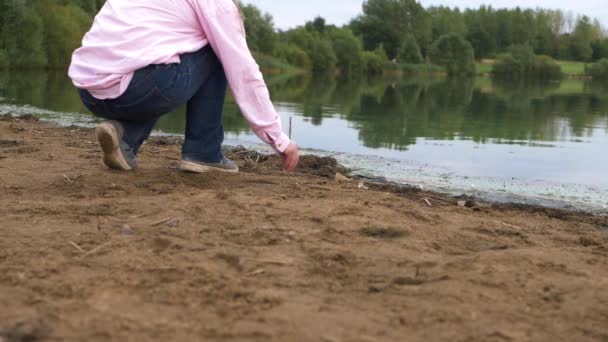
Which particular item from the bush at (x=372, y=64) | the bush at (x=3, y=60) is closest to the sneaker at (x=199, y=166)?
the bush at (x=3, y=60)

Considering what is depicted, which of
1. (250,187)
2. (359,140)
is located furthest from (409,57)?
(250,187)

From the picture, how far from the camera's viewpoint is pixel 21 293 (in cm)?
157

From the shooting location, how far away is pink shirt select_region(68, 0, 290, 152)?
9.01 feet

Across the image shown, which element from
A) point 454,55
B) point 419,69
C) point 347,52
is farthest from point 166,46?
point 454,55

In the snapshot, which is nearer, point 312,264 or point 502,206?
point 312,264

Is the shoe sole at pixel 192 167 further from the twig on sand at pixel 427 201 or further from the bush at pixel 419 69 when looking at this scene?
the bush at pixel 419 69

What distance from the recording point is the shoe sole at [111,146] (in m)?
2.94

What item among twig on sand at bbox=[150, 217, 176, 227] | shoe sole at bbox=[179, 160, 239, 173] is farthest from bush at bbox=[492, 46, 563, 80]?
twig on sand at bbox=[150, 217, 176, 227]

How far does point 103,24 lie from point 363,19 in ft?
267

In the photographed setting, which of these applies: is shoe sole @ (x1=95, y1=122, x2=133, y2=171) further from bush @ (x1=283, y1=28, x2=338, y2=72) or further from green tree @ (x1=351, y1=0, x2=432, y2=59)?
green tree @ (x1=351, y1=0, x2=432, y2=59)

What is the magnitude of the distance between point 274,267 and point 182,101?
4.35ft

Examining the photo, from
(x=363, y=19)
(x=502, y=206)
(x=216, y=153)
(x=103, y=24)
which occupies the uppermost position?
(x=363, y=19)

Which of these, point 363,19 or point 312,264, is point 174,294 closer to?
point 312,264

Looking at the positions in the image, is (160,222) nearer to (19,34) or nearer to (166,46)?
(166,46)
